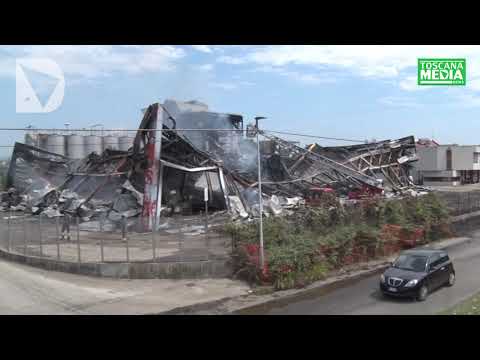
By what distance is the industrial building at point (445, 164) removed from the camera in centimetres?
6894

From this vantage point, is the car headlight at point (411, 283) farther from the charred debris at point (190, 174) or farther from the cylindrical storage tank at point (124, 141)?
the cylindrical storage tank at point (124, 141)

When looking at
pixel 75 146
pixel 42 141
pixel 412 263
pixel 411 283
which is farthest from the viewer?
pixel 75 146

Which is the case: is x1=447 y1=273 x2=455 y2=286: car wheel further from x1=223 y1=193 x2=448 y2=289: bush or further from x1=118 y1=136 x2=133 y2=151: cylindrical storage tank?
x1=118 y1=136 x2=133 y2=151: cylindrical storage tank

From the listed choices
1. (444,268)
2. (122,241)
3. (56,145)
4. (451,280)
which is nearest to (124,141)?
(56,145)

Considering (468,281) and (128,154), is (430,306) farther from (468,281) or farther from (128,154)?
(128,154)

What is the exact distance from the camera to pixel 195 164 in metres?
31.8

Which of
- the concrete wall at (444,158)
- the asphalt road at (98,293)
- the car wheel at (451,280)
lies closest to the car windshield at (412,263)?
the car wheel at (451,280)

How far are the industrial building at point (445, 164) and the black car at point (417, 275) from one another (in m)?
56.6

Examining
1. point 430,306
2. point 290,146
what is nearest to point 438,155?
point 290,146

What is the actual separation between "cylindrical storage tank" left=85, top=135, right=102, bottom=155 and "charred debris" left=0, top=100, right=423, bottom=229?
10041 mm

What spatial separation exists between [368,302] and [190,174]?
68.8ft

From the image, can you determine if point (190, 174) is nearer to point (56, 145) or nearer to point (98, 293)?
point (98, 293)

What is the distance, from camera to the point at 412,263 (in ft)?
51.0

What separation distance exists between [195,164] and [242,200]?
167 inches
